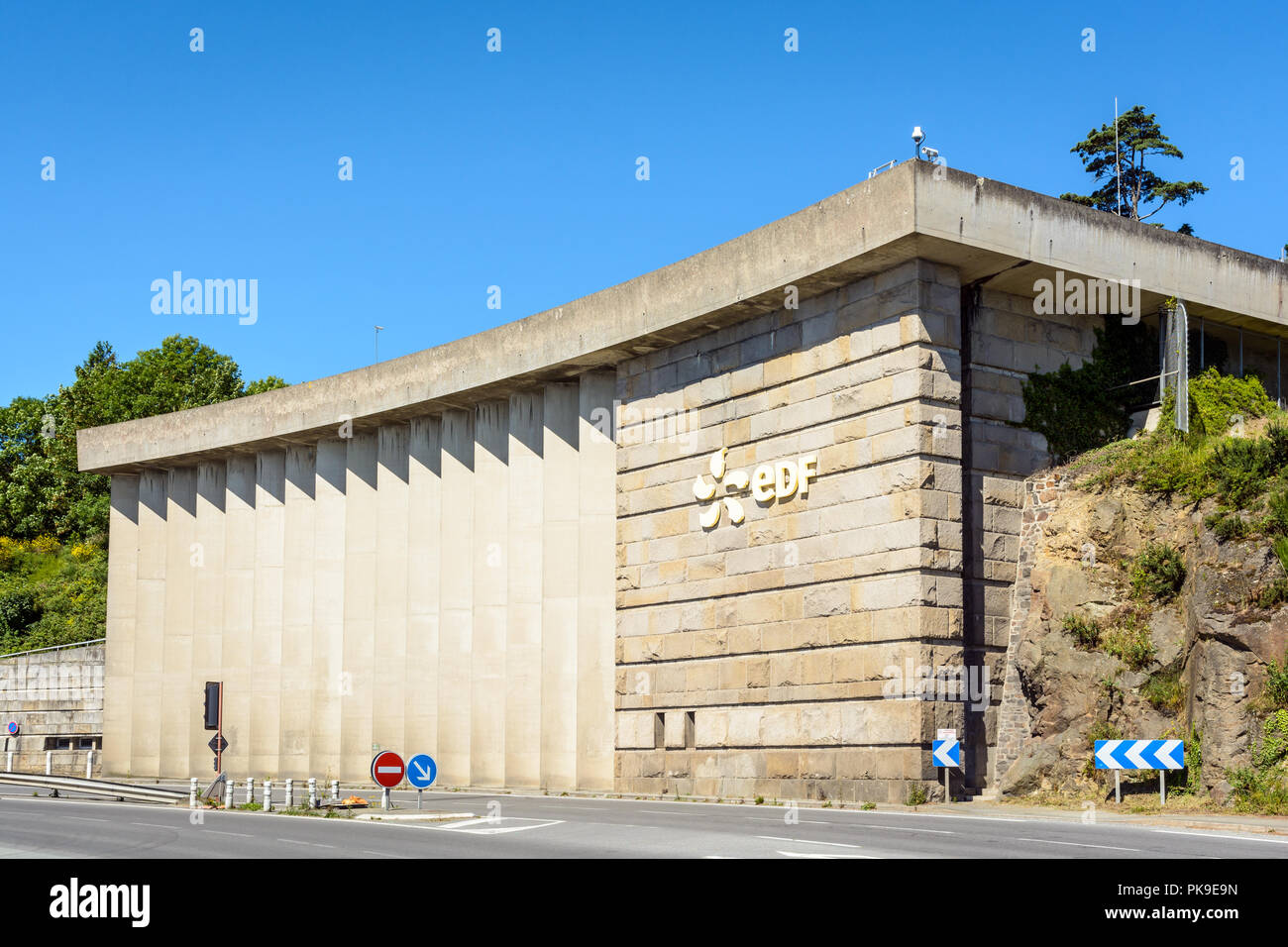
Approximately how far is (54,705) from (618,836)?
34.2m

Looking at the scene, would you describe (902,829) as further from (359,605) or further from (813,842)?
(359,605)

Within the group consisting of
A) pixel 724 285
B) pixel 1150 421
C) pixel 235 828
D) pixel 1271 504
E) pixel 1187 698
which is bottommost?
pixel 235 828

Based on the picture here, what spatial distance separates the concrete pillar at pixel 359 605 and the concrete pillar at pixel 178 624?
6.72 meters

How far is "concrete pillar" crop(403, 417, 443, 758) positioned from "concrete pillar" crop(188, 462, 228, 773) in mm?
8317

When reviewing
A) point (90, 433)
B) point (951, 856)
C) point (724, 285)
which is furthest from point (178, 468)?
point (951, 856)

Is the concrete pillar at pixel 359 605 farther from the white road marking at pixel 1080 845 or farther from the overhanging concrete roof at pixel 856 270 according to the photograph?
the white road marking at pixel 1080 845

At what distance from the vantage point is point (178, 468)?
151 ft

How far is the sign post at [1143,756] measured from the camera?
23.1 meters

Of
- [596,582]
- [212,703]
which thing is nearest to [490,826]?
[212,703]

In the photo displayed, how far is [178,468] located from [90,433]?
3.76 meters

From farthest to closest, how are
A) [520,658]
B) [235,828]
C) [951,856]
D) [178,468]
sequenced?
[178,468] → [520,658] → [235,828] → [951,856]

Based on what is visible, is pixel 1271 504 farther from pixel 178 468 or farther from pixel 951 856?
pixel 178 468

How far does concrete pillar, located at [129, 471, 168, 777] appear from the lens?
4478 centimetres

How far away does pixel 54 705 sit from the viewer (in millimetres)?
47125
